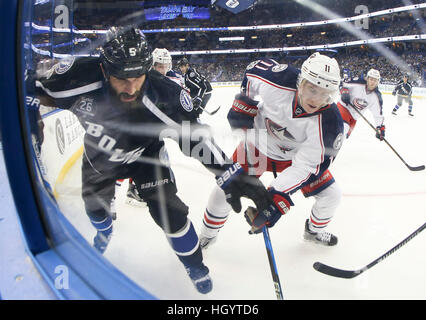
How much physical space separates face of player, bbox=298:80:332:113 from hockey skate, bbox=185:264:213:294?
33.2 inches

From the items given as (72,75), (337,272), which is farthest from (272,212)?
(72,75)

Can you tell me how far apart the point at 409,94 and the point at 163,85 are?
19.1ft

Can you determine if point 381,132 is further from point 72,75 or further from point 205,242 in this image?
point 72,75

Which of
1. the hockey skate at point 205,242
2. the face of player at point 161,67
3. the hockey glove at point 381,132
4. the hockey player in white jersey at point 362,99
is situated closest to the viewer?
the hockey skate at point 205,242

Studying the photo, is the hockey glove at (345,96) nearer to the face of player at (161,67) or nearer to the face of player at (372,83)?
the face of player at (372,83)

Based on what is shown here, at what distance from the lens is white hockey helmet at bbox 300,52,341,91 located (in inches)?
44.9

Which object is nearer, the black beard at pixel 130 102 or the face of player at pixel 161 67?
the black beard at pixel 130 102

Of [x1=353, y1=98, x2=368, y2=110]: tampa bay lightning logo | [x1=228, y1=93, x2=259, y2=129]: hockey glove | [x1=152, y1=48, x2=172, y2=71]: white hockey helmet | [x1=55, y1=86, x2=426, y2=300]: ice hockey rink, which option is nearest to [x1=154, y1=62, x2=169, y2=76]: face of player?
[x1=152, y1=48, x2=172, y2=71]: white hockey helmet

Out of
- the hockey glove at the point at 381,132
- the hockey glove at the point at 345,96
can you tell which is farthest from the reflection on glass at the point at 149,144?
the hockey glove at the point at 381,132

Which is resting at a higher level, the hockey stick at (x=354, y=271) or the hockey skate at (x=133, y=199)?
the hockey stick at (x=354, y=271)

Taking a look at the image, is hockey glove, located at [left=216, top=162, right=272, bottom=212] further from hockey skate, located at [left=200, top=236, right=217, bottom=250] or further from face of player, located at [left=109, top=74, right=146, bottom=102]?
hockey skate, located at [left=200, top=236, right=217, bottom=250]

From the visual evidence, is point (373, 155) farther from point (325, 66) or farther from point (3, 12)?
point (3, 12)

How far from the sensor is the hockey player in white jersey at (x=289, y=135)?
3.81ft

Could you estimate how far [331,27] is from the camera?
373cm
